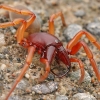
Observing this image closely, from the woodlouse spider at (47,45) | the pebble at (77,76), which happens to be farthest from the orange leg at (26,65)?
the pebble at (77,76)

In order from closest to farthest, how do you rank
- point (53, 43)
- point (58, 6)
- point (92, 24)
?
point (53, 43) < point (92, 24) < point (58, 6)

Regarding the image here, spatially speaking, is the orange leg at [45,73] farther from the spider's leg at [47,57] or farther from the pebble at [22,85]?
the pebble at [22,85]

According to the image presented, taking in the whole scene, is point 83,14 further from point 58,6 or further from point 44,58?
point 44,58

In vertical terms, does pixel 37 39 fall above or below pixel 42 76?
above

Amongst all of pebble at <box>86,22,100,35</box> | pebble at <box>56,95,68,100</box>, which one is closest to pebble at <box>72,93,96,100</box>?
pebble at <box>56,95,68,100</box>

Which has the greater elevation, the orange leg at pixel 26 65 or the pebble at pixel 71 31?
→ the orange leg at pixel 26 65

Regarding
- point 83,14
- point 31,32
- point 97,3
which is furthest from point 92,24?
point 31,32

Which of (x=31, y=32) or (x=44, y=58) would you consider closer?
(x=44, y=58)

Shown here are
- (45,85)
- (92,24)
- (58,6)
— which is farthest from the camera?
(58,6)
